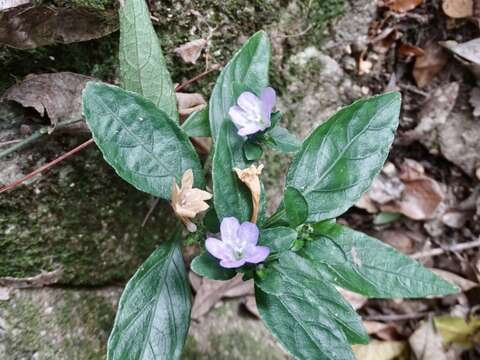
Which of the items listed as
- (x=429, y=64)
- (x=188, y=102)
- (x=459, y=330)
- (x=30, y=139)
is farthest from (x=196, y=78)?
(x=459, y=330)

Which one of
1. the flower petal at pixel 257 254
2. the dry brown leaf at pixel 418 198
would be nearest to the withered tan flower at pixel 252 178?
the flower petal at pixel 257 254

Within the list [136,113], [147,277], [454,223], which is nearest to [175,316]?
[147,277]

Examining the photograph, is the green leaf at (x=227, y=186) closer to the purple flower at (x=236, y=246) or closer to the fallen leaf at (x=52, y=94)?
the purple flower at (x=236, y=246)

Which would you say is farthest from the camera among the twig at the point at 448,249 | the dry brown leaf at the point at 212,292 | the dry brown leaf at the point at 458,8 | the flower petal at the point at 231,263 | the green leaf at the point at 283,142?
the twig at the point at 448,249

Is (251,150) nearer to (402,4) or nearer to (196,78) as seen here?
(196,78)

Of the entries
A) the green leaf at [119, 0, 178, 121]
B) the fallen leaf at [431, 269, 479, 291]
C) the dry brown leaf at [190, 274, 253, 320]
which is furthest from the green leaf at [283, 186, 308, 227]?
the fallen leaf at [431, 269, 479, 291]

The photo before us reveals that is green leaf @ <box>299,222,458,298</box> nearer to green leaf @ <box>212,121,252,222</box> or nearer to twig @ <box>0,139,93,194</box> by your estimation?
green leaf @ <box>212,121,252,222</box>

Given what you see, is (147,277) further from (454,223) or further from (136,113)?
(454,223)
